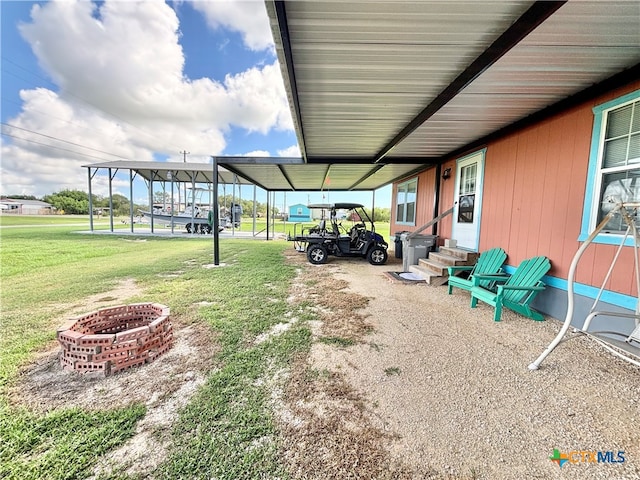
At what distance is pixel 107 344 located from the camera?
7.04ft

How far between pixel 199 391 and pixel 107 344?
2.95 feet

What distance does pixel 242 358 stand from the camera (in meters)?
2.39

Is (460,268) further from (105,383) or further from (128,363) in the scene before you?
(105,383)

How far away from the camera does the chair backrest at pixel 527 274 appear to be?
3574 millimetres

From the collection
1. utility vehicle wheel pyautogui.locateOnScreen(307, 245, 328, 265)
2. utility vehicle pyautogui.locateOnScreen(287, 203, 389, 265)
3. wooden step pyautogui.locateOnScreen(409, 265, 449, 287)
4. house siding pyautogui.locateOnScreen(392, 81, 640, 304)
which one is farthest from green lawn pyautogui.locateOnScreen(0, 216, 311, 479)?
house siding pyautogui.locateOnScreen(392, 81, 640, 304)

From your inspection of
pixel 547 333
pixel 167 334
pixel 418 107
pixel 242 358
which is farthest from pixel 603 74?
pixel 167 334

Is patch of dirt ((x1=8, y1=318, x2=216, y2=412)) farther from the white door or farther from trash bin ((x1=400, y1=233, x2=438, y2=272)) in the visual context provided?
the white door

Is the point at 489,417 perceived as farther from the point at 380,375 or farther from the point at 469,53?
the point at 469,53

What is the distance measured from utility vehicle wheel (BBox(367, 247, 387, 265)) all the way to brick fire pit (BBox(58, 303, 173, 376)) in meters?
5.55

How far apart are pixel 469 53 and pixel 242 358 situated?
3493mm

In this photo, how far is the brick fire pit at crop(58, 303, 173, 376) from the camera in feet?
6.96

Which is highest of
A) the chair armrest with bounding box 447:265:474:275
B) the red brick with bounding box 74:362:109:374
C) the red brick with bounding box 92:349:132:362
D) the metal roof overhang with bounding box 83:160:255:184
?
the metal roof overhang with bounding box 83:160:255:184

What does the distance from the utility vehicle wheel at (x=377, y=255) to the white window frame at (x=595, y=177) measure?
4406 mm

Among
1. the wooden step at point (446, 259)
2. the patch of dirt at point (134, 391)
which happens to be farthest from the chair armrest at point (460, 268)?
the patch of dirt at point (134, 391)
